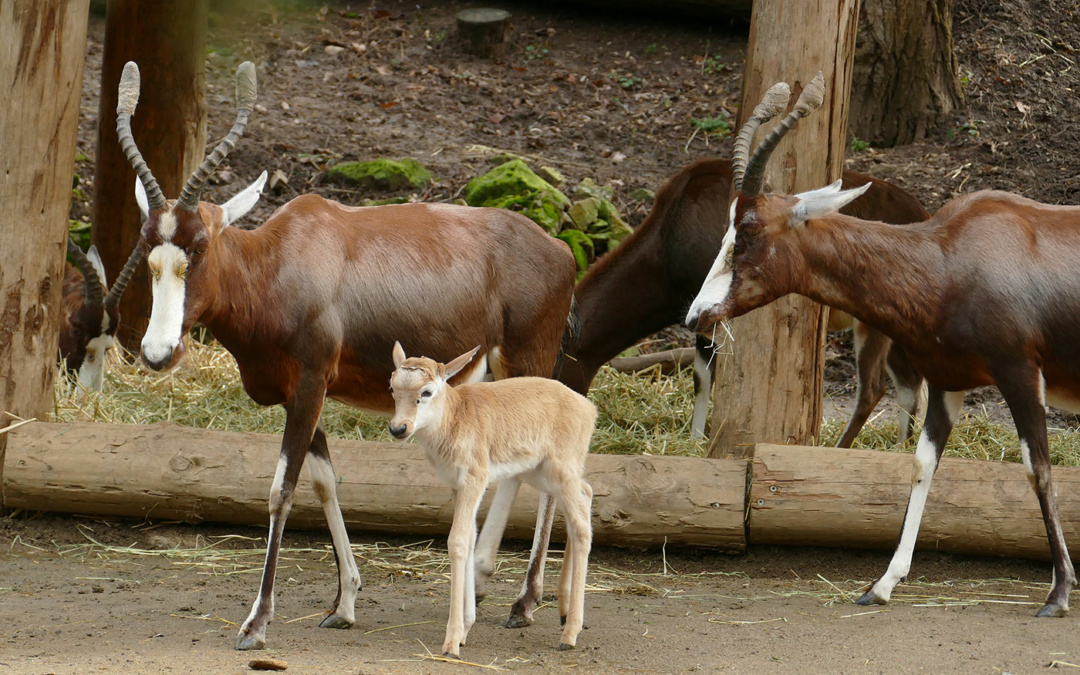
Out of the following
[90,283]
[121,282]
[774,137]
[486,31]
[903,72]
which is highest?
[486,31]

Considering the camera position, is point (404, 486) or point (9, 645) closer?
point (9, 645)

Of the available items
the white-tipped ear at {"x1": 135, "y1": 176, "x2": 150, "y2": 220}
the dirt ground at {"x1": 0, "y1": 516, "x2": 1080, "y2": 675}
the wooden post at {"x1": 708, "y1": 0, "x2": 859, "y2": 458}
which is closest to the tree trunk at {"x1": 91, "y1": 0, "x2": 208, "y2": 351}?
the dirt ground at {"x1": 0, "y1": 516, "x2": 1080, "y2": 675}

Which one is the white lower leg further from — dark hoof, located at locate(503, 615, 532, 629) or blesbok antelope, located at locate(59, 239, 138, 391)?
blesbok antelope, located at locate(59, 239, 138, 391)

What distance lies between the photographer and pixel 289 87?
48.6 feet

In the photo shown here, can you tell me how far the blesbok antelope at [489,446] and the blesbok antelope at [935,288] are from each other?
997mm

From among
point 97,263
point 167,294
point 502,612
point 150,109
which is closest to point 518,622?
point 502,612

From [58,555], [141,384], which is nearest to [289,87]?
[141,384]

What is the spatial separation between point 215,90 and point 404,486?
9800mm

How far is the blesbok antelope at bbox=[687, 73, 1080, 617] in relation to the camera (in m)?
5.66

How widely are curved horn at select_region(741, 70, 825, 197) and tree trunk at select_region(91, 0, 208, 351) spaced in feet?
17.2

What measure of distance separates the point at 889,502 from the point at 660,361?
3.80 meters

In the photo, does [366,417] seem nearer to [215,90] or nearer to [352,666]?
[352,666]

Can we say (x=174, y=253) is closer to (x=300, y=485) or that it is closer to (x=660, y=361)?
(x=300, y=485)

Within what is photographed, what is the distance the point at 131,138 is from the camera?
16.1ft
